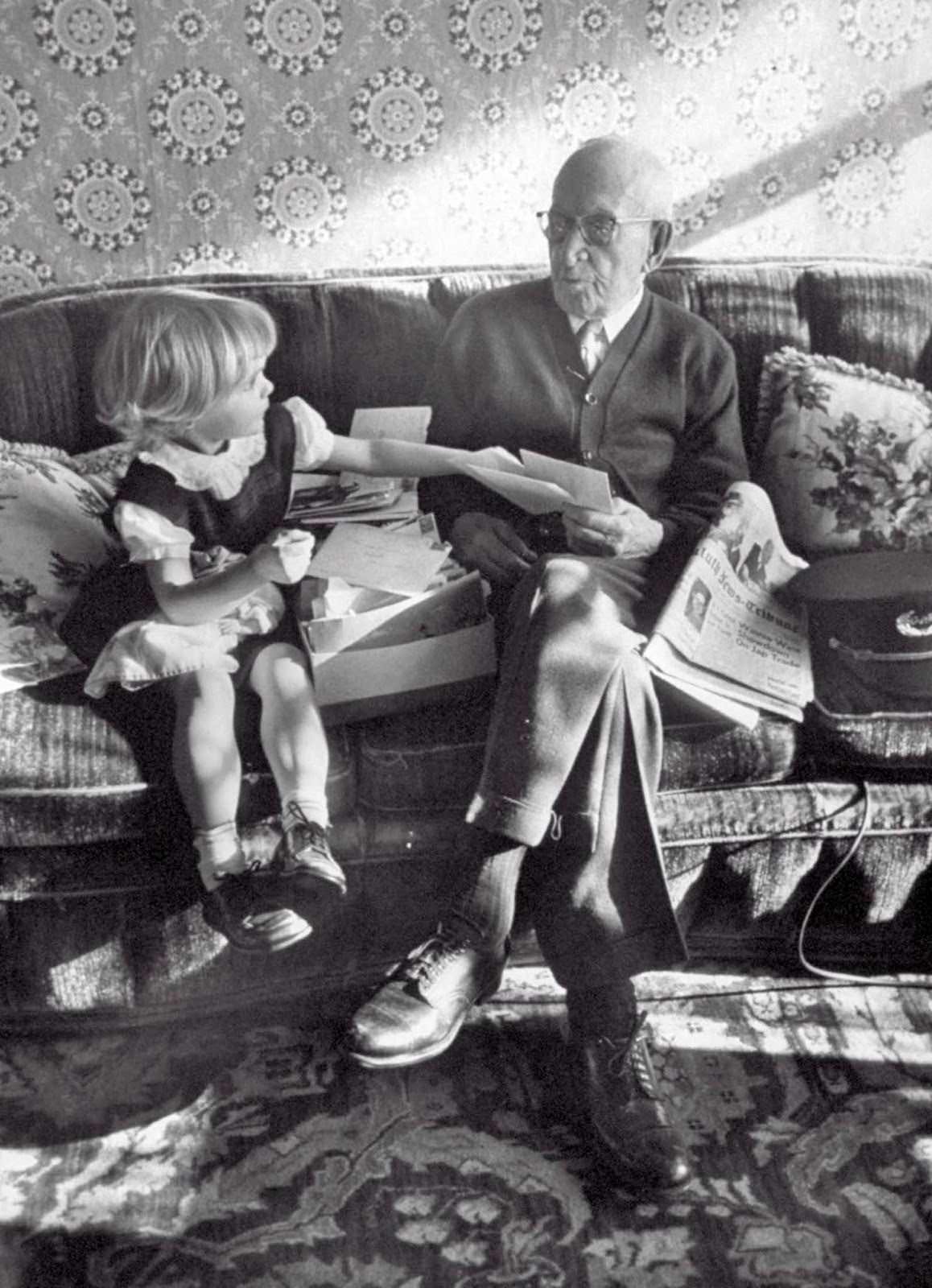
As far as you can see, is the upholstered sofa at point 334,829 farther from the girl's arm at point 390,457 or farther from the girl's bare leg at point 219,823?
the girl's arm at point 390,457

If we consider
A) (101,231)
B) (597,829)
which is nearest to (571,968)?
(597,829)

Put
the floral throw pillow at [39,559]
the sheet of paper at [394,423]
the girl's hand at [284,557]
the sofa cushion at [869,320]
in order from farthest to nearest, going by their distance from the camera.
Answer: the sofa cushion at [869,320], the sheet of paper at [394,423], the floral throw pillow at [39,559], the girl's hand at [284,557]

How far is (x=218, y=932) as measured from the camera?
1.57 metres

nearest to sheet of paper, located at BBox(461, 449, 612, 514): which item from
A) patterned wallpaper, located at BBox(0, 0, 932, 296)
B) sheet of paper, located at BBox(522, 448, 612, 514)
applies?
sheet of paper, located at BBox(522, 448, 612, 514)

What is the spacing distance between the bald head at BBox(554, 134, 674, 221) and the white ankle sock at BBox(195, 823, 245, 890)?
3.36ft

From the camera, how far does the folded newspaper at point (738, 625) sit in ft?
5.20

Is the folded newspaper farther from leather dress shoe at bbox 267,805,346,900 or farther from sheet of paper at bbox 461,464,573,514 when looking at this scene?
leather dress shoe at bbox 267,805,346,900

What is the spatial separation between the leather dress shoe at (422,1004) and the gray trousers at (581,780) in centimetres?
11

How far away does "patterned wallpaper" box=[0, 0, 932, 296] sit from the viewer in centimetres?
214

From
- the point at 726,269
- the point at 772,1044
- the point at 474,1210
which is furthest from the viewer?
the point at 726,269

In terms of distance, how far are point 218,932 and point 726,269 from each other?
54.3 inches

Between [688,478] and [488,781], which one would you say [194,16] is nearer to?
[688,478]

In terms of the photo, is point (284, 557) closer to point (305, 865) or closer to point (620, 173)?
point (305, 865)

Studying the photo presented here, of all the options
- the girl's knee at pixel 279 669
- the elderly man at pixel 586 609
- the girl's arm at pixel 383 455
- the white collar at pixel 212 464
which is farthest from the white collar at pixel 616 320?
the girl's knee at pixel 279 669
